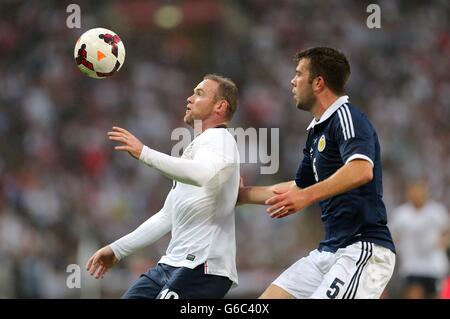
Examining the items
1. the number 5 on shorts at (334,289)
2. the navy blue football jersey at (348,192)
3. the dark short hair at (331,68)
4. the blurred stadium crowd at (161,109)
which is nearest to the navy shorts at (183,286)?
the navy blue football jersey at (348,192)

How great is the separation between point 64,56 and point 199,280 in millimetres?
11510

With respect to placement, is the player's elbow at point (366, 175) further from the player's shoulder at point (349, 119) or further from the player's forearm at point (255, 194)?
the player's forearm at point (255, 194)

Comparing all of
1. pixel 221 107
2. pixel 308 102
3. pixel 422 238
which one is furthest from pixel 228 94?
pixel 422 238

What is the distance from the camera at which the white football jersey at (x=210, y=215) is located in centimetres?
551

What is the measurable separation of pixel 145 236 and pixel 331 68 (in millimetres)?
1671

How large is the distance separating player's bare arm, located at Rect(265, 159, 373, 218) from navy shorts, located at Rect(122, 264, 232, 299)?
0.94 meters

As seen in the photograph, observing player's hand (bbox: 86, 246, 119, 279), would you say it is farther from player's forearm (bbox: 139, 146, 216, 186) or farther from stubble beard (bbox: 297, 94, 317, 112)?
stubble beard (bbox: 297, 94, 317, 112)

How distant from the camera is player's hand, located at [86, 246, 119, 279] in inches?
234

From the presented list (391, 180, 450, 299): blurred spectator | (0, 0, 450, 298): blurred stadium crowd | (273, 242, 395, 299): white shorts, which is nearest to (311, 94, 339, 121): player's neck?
(273, 242, 395, 299): white shorts

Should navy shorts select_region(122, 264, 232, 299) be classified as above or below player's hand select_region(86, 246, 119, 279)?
below

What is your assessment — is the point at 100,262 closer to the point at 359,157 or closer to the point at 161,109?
the point at 359,157

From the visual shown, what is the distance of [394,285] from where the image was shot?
481 inches

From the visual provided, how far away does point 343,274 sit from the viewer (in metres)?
5.04

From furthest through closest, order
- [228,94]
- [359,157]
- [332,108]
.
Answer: [228,94] < [332,108] < [359,157]
